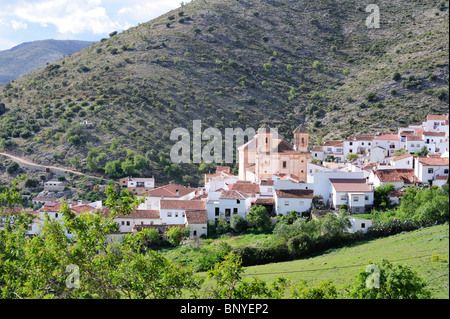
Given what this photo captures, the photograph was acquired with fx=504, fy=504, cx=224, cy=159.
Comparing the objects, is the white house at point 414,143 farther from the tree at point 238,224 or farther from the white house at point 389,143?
the tree at point 238,224

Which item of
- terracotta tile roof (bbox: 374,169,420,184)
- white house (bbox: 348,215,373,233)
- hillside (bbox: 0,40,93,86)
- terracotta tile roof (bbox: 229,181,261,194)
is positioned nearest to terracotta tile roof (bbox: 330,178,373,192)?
terracotta tile roof (bbox: 374,169,420,184)

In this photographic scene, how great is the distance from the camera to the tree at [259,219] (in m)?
24.0

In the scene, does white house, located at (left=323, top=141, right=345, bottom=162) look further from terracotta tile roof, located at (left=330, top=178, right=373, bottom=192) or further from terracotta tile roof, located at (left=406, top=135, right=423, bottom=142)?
terracotta tile roof, located at (left=330, top=178, right=373, bottom=192)

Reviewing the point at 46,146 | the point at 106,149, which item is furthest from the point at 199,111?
the point at 46,146

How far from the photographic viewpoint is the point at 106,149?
1708 inches

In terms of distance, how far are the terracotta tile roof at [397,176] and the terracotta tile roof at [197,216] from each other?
8.64 m

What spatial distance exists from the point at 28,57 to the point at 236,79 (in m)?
52.0

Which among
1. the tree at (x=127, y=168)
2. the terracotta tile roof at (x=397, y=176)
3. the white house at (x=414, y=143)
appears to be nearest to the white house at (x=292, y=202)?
the terracotta tile roof at (x=397, y=176)

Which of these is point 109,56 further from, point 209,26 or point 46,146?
point 46,146

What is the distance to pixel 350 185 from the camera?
947 inches

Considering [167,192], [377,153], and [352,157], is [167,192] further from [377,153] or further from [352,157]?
[377,153]

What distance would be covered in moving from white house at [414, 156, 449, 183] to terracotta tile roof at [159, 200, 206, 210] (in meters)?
10.7

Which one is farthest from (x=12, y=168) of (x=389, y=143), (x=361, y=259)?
(x=361, y=259)

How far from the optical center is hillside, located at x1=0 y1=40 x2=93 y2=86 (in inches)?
3332
